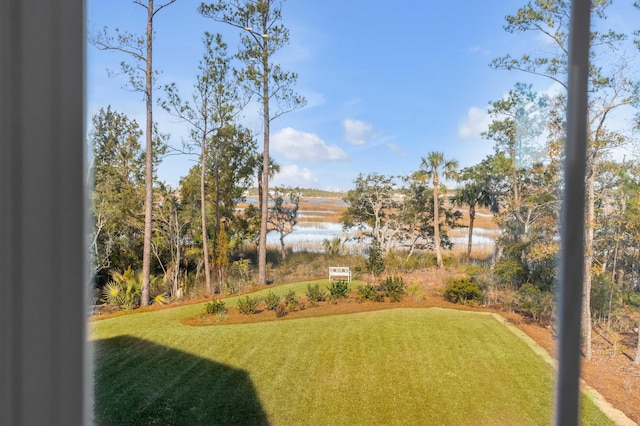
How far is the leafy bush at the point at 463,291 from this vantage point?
3.86 ft

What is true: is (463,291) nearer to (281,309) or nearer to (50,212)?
(281,309)

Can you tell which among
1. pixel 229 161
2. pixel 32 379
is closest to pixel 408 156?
pixel 229 161

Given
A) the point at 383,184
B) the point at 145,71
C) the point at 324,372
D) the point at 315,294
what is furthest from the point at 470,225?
the point at 145,71

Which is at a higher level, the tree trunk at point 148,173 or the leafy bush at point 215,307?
the tree trunk at point 148,173

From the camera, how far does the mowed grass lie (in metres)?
1.06

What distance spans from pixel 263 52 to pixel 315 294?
0.86 meters

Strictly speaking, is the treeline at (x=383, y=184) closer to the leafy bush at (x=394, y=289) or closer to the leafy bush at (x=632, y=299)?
the leafy bush at (x=632, y=299)

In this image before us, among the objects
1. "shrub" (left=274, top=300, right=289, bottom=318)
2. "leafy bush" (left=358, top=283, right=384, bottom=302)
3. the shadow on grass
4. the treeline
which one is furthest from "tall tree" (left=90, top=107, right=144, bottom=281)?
"leafy bush" (left=358, top=283, right=384, bottom=302)

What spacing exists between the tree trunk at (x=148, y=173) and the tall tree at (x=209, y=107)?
2.2 inches

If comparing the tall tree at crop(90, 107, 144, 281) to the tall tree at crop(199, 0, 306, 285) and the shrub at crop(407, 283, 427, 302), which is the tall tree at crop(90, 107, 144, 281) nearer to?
the tall tree at crop(199, 0, 306, 285)

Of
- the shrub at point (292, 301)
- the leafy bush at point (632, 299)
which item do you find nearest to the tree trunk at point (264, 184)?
the shrub at point (292, 301)

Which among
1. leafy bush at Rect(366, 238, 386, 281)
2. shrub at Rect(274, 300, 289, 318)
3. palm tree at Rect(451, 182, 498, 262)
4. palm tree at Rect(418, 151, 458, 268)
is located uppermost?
palm tree at Rect(418, 151, 458, 268)

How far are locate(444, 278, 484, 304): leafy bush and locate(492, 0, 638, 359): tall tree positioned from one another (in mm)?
290

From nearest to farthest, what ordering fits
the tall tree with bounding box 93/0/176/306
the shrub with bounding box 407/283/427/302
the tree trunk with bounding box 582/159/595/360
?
the tree trunk with bounding box 582/159/595/360 < the tall tree with bounding box 93/0/176/306 < the shrub with bounding box 407/283/427/302
